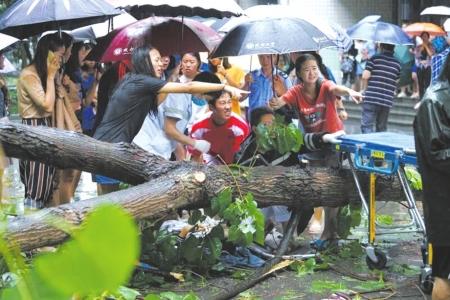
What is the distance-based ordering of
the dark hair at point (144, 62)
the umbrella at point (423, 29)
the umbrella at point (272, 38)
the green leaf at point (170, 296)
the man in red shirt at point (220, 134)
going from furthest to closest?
the umbrella at point (423, 29), the man in red shirt at point (220, 134), the umbrella at point (272, 38), the dark hair at point (144, 62), the green leaf at point (170, 296)

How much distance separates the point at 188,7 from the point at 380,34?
16.0ft

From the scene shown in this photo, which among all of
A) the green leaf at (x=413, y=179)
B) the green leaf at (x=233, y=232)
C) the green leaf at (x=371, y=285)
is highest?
the green leaf at (x=413, y=179)

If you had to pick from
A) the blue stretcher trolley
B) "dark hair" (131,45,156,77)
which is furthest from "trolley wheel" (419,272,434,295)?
"dark hair" (131,45,156,77)

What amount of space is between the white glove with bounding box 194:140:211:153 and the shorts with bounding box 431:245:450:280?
2.70 m

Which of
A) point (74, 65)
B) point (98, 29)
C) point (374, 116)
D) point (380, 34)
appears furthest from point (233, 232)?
point (380, 34)

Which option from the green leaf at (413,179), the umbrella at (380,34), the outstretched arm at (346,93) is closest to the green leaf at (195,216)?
the outstretched arm at (346,93)

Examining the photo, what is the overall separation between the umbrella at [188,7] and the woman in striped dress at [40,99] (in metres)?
0.86

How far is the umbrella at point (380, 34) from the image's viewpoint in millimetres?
10875

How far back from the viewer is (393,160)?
5.09 meters

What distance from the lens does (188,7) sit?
6.93 m

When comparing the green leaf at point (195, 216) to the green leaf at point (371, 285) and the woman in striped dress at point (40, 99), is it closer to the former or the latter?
the green leaf at point (371, 285)

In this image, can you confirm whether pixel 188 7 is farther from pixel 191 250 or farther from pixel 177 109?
pixel 191 250

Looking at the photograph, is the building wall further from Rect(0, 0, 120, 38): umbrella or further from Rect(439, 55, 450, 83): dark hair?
Rect(439, 55, 450, 83): dark hair

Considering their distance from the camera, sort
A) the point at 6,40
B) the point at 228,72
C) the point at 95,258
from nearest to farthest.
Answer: the point at 95,258 → the point at 6,40 → the point at 228,72
